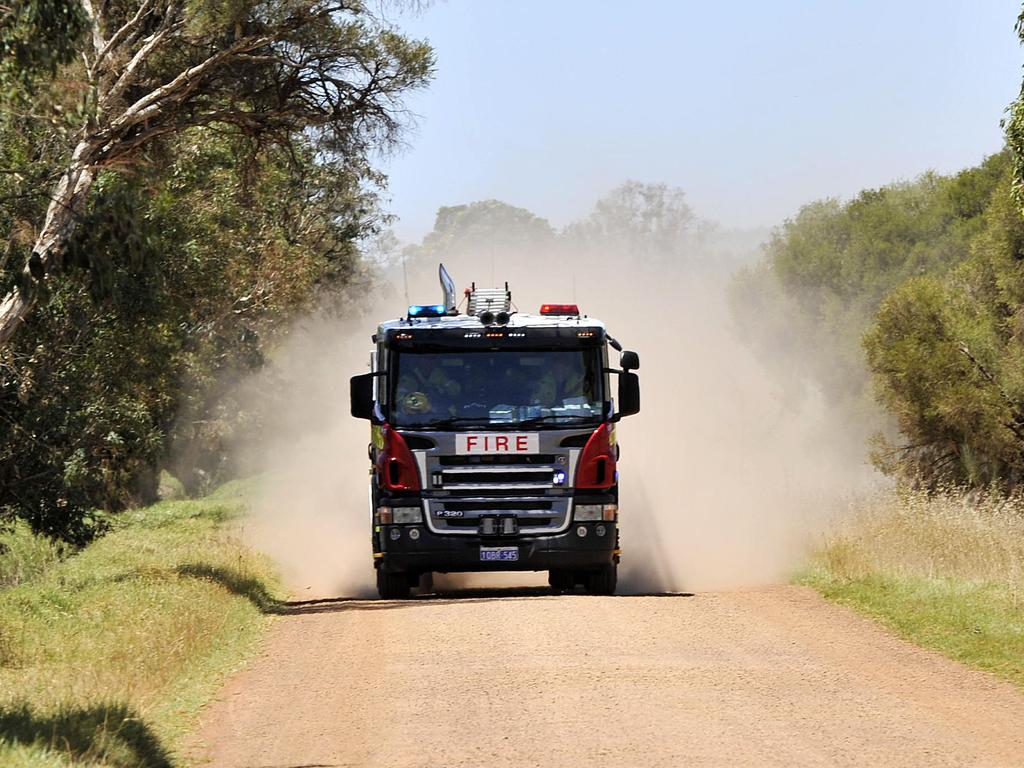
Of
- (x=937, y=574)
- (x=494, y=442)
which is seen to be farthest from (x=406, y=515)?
(x=937, y=574)

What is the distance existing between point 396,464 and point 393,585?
6.25 ft

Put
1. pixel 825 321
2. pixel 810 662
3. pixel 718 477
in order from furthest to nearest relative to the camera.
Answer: pixel 825 321 → pixel 718 477 → pixel 810 662

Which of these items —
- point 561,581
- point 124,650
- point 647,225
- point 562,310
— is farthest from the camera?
point 647,225

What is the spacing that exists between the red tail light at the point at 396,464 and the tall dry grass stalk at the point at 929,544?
5186 millimetres

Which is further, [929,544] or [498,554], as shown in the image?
[929,544]

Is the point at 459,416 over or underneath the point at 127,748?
over

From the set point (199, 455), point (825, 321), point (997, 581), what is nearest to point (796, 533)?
point (997, 581)

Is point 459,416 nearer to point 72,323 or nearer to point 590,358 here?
point 590,358

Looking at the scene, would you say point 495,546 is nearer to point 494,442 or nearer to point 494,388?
point 494,442

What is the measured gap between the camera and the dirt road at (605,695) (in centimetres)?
880

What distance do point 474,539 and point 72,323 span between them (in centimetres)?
761

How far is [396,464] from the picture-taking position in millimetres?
16500

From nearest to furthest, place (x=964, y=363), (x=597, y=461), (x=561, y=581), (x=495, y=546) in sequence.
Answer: (x=597, y=461)
(x=495, y=546)
(x=561, y=581)
(x=964, y=363)

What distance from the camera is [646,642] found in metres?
12.7
